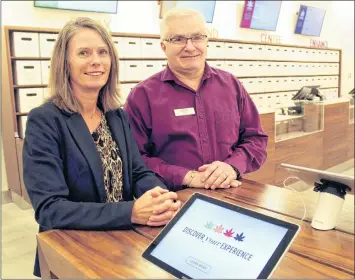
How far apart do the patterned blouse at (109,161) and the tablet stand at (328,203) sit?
70 cm

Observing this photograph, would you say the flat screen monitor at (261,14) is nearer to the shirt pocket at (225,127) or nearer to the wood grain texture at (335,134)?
the wood grain texture at (335,134)

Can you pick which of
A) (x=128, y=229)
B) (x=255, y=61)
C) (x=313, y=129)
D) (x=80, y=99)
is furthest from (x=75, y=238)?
(x=255, y=61)

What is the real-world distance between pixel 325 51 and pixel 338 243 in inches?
331

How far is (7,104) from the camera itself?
3.78m

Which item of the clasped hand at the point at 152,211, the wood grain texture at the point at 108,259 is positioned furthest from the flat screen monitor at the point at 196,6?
the wood grain texture at the point at 108,259

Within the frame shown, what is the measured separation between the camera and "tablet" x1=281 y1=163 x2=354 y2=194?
0.92m

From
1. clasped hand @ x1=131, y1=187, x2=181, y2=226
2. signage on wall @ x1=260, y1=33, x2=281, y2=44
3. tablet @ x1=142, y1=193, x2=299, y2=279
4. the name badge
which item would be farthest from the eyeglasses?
signage on wall @ x1=260, y1=33, x2=281, y2=44

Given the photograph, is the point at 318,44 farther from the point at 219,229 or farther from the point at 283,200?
the point at 219,229

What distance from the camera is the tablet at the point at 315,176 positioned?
0.92 metres

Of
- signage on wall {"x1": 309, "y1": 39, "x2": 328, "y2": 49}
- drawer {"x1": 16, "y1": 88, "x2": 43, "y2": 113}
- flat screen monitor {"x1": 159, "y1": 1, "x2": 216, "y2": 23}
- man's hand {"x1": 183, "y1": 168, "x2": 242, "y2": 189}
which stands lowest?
drawer {"x1": 16, "y1": 88, "x2": 43, "y2": 113}

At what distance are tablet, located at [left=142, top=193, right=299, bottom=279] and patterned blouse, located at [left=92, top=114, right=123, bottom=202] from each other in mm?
443

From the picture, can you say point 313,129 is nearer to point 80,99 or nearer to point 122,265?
point 80,99

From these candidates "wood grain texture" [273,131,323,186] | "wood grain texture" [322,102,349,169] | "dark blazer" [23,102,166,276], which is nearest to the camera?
"dark blazer" [23,102,166,276]

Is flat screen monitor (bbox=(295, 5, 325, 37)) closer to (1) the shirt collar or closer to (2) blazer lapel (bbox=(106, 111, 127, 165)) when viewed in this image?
(1) the shirt collar
